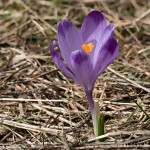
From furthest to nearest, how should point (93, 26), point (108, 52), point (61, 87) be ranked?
point (61, 87) < point (93, 26) < point (108, 52)

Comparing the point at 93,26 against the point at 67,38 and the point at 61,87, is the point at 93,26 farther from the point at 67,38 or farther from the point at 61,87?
the point at 61,87

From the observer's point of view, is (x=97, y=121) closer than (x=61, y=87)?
Yes

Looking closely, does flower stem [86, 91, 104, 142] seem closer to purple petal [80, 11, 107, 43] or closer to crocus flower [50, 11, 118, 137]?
crocus flower [50, 11, 118, 137]

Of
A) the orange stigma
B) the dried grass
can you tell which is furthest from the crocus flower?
the dried grass

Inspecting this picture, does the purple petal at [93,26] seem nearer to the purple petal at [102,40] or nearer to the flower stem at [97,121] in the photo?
the purple petal at [102,40]

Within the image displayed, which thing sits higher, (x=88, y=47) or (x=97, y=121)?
(x=88, y=47)

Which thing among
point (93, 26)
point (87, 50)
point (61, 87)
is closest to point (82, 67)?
point (87, 50)
